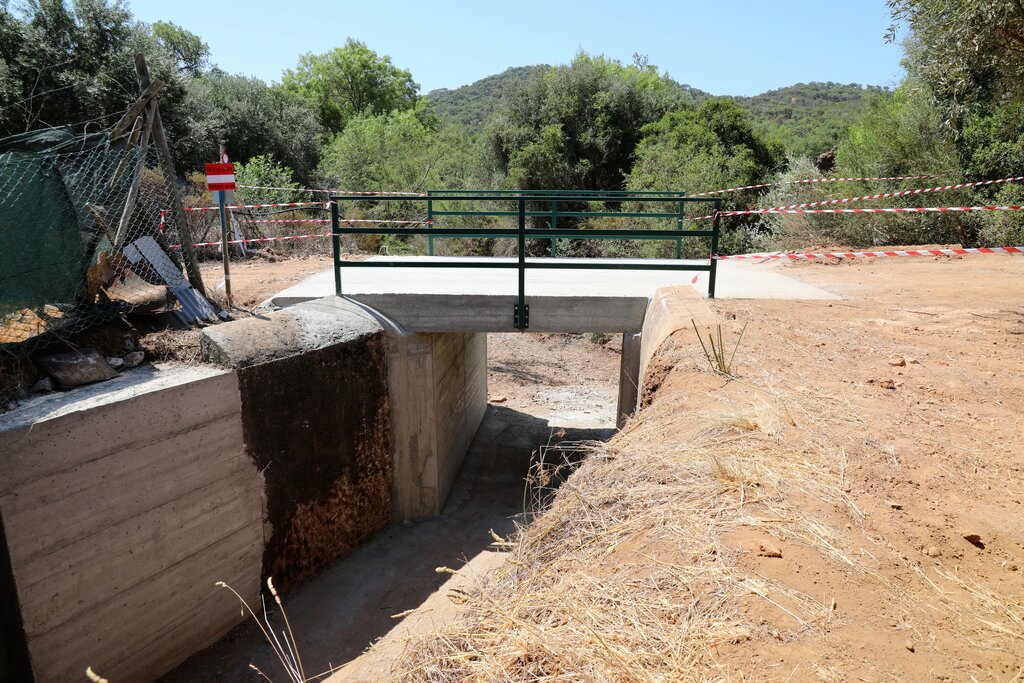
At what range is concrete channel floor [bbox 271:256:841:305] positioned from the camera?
8393 millimetres

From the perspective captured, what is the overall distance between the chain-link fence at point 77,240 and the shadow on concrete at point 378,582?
10.8ft

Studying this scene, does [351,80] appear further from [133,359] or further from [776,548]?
[776,548]

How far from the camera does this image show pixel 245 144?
24047 millimetres

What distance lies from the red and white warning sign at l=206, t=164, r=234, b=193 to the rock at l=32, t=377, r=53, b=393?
2687 mm

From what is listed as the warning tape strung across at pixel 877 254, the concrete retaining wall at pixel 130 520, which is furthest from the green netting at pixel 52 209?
the warning tape strung across at pixel 877 254

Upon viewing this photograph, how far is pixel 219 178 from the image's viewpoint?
739cm

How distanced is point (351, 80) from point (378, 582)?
158 feet

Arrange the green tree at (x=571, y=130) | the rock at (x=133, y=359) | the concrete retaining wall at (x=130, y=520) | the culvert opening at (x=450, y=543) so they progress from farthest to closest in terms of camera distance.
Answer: the green tree at (x=571, y=130) → the rock at (x=133, y=359) → the culvert opening at (x=450, y=543) → the concrete retaining wall at (x=130, y=520)

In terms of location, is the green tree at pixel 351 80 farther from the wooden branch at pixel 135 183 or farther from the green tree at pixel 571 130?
the wooden branch at pixel 135 183

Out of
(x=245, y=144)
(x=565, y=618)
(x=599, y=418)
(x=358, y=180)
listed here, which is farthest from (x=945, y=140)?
(x=245, y=144)

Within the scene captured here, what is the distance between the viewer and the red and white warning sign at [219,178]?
288 inches

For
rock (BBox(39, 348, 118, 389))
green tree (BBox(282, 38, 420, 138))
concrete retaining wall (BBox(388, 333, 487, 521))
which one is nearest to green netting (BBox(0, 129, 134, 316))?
rock (BBox(39, 348, 118, 389))

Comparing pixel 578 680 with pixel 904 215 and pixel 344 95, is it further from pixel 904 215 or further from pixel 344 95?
pixel 344 95

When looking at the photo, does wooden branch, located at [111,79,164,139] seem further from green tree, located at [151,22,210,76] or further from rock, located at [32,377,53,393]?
green tree, located at [151,22,210,76]
